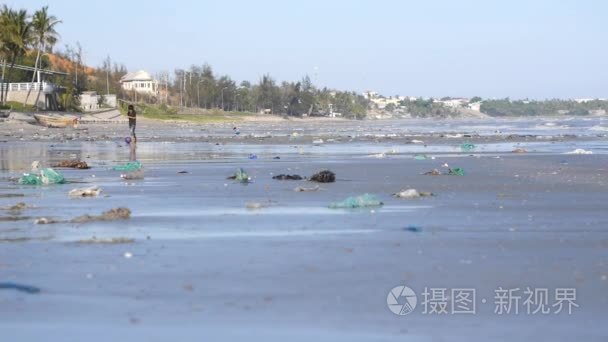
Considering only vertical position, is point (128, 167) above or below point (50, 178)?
below

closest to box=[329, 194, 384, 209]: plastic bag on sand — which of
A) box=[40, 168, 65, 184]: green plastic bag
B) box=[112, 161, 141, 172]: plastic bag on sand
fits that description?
box=[40, 168, 65, 184]: green plastic bag

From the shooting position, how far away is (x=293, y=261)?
8875 millimetres

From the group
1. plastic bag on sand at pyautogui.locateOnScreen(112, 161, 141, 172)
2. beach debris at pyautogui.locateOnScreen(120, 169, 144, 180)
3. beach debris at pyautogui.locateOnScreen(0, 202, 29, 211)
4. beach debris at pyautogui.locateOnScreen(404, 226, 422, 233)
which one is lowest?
plastic bag on sand at pyautogui.locateOnScreen(112, 161, 141, 172)

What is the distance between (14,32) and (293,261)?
2824 inches

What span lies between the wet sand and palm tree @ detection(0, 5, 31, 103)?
201 feet

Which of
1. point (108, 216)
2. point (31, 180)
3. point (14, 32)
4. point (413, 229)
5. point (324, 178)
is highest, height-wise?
point (14, 32)

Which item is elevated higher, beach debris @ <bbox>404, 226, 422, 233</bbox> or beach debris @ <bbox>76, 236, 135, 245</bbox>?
beach debris @ <bbox>404, 226, 422, 233</bbox>

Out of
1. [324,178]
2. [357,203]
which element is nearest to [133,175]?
[324,178]

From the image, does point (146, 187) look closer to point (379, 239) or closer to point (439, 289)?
point (379, 239)

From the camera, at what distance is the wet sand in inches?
249

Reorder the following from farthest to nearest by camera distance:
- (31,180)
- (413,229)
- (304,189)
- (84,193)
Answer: (31,180) < (304,189) < (84,193) < (413,229)

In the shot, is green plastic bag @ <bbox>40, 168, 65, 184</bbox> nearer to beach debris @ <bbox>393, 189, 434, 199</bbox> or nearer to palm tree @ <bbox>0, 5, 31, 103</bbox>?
beach debris @ <bbox>393, 189, 434, 199</bbox>

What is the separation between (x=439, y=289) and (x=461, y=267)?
116 cm

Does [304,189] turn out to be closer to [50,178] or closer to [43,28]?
[50,178]
